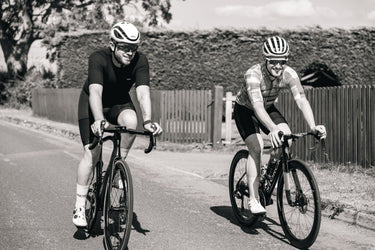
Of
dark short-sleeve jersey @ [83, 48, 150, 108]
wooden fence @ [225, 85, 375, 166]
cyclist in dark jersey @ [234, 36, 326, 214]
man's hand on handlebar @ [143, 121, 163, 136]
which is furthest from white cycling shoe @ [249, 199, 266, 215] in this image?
wooden fence @ [225, 85, 375, 166]

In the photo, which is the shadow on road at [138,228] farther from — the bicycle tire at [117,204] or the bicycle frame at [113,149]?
the bicycle tire at [117,204]

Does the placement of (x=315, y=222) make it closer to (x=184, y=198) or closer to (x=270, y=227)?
(x=270, y=227)

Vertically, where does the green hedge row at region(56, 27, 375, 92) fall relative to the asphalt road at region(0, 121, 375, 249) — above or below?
above

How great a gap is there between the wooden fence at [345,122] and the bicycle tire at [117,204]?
6.46 metres

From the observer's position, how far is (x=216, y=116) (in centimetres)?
1570

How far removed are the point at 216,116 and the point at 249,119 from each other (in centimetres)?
909

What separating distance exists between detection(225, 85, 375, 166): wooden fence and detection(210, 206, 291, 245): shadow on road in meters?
3.89

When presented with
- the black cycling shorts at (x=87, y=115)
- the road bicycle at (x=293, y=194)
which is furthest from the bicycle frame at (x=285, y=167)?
the black cycling shorts at (x=87, y=115)

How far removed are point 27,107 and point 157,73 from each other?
9810mm

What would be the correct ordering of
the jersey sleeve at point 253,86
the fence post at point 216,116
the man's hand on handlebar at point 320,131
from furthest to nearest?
the fence post at point 216,116
the jersey sleeve at point 253,86
the man's hand on handlebar at point 320,131

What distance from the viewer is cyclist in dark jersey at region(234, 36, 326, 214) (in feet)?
19.7

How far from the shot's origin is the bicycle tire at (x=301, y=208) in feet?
18.2

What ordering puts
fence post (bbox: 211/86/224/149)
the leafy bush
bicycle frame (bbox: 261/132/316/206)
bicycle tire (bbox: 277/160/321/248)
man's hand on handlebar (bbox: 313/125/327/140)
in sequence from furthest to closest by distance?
the leafy bush < fence post (bbox: 211/86/224/149) < bicycle frame (bbox: 261/132/316/206) < man's hand on handlebar (bbox: 313/125/327/140) < bicycle tire (bbox: 277/160/321/248)

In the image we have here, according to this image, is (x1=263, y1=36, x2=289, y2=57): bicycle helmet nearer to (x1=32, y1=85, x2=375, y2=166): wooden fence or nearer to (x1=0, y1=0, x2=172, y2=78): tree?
(x1=32, y1=85, x2=375, y2=166): wooden fence
